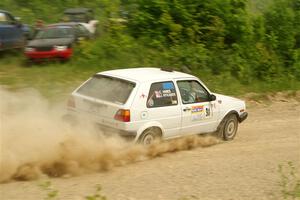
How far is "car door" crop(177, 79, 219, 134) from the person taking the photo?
9773 mm

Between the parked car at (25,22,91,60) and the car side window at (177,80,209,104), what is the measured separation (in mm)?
8420

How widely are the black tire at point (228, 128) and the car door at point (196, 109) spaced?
1.01ft

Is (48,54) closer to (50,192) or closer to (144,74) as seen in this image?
(144,74)

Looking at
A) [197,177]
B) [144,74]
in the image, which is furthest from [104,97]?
[197,177]

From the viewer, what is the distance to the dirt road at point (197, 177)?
7172mm

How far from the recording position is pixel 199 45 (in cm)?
1919

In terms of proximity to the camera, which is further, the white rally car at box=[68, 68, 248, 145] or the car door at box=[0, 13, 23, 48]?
the car door at box=[0, 13, 23, 48]

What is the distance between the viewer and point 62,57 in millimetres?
17609

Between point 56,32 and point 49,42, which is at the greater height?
point 56,32

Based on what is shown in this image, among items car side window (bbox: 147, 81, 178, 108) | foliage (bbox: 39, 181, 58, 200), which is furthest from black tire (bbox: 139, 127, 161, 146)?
foliage (bbox: 39, 181, 58, 200)

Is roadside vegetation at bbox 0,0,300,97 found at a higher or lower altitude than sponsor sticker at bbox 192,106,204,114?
higher

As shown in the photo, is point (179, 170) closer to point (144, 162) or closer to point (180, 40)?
point (144, 162)

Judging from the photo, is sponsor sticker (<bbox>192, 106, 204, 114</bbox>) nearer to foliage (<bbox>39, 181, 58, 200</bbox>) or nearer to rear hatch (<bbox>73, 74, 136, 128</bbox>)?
rear hatch (<bbox>73, 74, 136, 128</bbox>)

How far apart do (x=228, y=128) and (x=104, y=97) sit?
319cm
